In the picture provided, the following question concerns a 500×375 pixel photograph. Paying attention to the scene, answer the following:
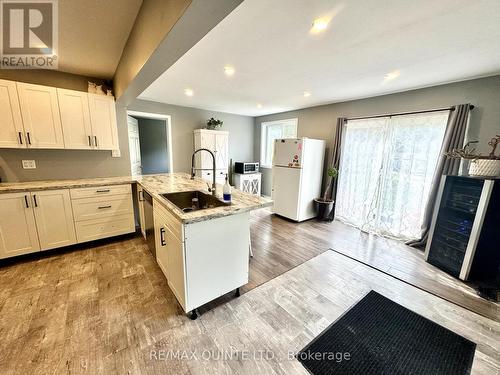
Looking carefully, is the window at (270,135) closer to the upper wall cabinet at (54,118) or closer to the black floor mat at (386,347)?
the upper wall cabinet at (54,118)

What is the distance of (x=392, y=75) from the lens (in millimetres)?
2465

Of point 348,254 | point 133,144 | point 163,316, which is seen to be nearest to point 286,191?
point 348,254

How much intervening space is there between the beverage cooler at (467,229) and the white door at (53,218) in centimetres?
485

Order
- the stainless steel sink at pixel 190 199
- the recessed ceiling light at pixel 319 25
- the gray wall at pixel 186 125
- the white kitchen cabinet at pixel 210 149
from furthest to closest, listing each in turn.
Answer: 1. the white kitchen cabinet at pixel 210 149
2. the gray wall at pixel 186 125
3. the stainless steel sink at pixel 190 199
4. the recessed ceiling light at pixel 319 25

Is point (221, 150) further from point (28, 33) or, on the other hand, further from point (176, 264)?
point (176, 264)

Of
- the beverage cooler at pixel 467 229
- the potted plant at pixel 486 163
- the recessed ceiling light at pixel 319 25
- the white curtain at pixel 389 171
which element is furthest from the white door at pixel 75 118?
the potted plant at pixel 486 163

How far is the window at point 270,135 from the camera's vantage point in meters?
5.19

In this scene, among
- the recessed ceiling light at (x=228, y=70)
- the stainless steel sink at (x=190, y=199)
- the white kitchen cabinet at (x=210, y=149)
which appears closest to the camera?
the stainless steel sink at (x=190, y=199)

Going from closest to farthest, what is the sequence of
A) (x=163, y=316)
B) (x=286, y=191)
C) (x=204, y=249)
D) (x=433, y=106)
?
(x=204, y=249), (x=163, y=316), (x=433, y=106), (x=286, y=191)

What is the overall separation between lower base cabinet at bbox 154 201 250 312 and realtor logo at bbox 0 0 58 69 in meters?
1.84

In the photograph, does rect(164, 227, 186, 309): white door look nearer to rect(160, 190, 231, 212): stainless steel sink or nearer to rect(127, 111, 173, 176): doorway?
rect(160, 190, 231, 212): stainless steel sink

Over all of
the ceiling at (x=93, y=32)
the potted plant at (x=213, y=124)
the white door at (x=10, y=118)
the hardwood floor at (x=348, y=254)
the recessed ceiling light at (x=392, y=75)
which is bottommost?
the hardwood floor at (x=348, y=254)

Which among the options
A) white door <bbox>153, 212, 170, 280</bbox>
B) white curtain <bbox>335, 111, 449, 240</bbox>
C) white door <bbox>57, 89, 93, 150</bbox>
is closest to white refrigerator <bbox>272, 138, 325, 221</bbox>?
white curtain <bbox>335, 111, 449, 240</bbox>

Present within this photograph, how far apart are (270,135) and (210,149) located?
6.38 ft
